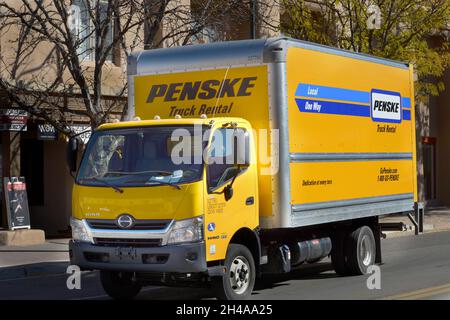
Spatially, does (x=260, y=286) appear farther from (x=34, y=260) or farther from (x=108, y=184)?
(x=34, y=260)

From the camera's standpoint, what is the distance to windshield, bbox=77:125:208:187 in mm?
9328

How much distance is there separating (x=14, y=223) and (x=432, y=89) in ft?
43.8

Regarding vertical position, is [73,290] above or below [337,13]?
below

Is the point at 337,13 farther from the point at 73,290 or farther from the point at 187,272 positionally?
the point at 187,272

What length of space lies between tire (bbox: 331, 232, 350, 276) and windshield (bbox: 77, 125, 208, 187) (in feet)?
13.3

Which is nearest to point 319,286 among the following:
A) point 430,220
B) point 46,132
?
point 46,132

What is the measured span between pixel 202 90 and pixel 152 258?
277 centimetres

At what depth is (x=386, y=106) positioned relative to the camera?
42.5ft

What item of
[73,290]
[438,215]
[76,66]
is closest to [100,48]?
[76,66]

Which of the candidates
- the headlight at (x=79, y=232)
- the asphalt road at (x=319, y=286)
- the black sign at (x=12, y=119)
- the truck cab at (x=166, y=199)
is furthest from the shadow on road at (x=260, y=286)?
the black sign at (x=12, y=119)

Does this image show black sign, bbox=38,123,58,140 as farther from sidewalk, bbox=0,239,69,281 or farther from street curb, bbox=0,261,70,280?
street curb, bbox=0,261,70,280

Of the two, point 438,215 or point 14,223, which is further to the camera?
point 438,215

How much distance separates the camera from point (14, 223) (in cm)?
1820

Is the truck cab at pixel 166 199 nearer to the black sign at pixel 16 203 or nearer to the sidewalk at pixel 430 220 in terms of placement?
the black sign at pixel 16 203
